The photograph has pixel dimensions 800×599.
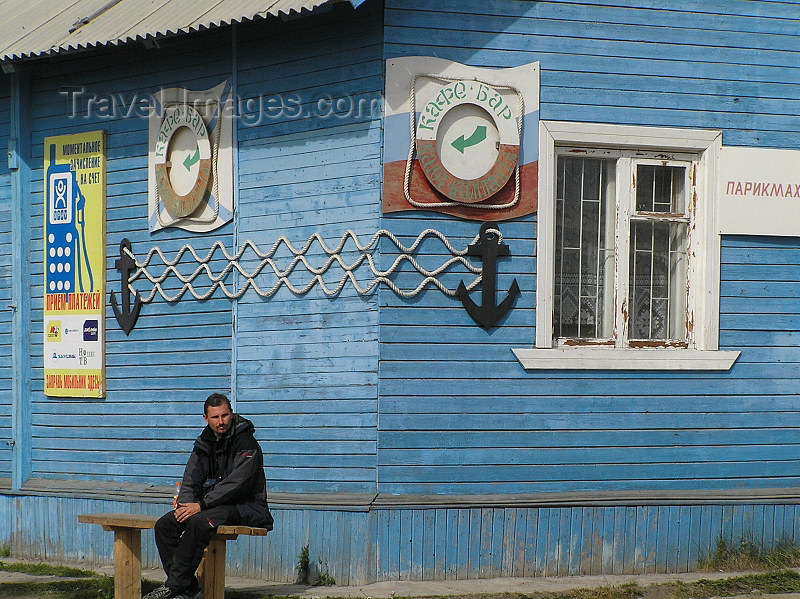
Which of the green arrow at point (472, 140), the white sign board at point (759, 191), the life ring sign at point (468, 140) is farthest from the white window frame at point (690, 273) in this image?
the green arrow at point (472, 140)

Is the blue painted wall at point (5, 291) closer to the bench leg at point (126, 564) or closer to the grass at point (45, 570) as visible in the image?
the grass at point (45, 570)

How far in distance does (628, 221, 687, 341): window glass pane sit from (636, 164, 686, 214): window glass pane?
125 millimetres

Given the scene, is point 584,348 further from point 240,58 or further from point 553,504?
point 240,58

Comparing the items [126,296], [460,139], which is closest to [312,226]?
[460,139]

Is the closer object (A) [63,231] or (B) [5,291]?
(A) [63,231]

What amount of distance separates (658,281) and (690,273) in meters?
0.25

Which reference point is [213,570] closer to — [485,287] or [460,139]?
[485,287]

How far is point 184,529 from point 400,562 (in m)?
1.80

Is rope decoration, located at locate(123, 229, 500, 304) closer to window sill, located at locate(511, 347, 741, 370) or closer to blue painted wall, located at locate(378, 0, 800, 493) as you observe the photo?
blue painted wall, located at locate(378, 0, 800, 493)

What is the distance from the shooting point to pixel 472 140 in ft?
26.5

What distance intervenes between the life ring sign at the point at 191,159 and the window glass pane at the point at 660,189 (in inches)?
125

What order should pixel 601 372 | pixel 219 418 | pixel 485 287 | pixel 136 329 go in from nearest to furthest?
pixel 219 418, pixel 485 287, pixel 601 372, pixel 136 329

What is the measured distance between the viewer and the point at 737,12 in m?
8.52

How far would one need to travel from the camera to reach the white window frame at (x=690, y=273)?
8.16 m
